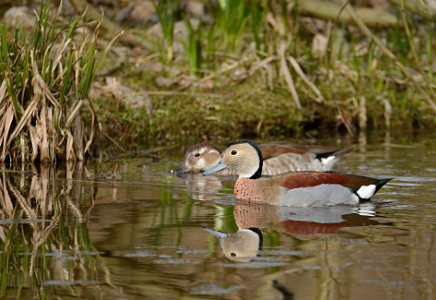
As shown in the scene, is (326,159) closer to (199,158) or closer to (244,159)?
(199,158)

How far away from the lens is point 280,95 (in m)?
13.0

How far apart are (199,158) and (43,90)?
2.12 m

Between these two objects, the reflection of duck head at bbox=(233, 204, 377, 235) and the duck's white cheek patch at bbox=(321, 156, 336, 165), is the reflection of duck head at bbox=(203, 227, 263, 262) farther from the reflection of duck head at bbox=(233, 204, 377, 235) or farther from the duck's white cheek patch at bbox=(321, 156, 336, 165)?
the duck's white cheek patch at bbox=(321, 156, 336, 165)

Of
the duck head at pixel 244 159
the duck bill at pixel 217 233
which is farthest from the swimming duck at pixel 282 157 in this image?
the duck bill at pixel 217 233

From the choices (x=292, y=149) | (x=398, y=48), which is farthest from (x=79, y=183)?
(x=398, y=48)

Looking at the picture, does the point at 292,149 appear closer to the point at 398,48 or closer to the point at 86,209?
the point at 86,209

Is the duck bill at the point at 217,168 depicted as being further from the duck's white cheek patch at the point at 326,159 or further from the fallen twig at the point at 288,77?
the fallen twig at the point at 288,77

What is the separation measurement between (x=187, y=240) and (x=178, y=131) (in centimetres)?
619

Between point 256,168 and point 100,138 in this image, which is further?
point 100,138

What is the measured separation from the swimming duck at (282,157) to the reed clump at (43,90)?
1445 millimetres

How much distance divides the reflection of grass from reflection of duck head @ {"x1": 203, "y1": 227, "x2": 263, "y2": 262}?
0.91m

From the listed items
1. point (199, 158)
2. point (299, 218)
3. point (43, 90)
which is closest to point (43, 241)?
point (299, 218)

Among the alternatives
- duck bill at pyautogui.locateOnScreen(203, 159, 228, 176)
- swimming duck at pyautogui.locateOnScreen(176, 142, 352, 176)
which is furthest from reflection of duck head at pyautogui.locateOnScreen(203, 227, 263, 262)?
swimming duck at pyautogui.locateOnScreen(176, 142, 352, 176)

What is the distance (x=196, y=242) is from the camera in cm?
577
